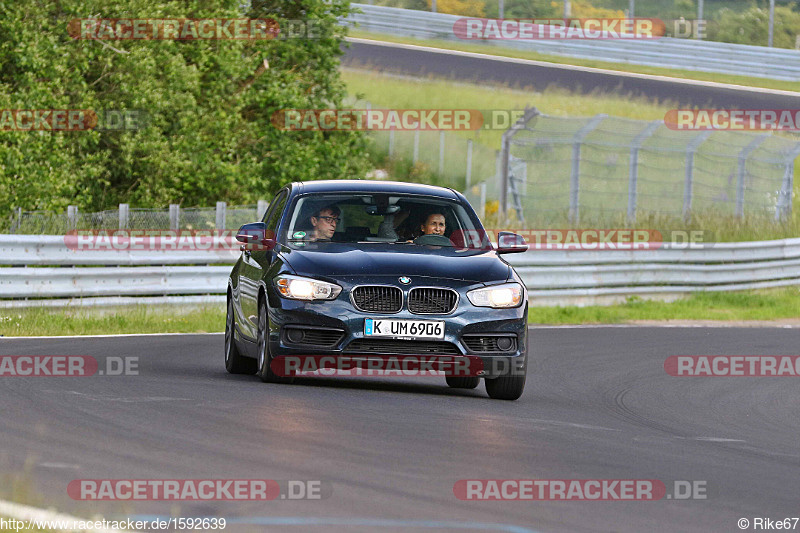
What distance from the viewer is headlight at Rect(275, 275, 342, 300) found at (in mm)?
10336

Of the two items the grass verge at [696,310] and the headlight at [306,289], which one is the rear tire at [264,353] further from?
the grass verge at [696,310]

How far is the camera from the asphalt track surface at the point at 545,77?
4297 cm

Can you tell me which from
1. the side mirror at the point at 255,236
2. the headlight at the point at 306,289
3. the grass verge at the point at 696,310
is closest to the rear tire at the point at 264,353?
the headlight at the point at 306,289

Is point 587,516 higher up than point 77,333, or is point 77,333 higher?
point 587,516

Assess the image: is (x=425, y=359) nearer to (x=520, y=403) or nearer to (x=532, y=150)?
(x=520, y=403)

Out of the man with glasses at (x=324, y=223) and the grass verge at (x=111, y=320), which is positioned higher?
the man with glasses at (x=324, y=223)

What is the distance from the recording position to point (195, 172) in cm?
2769

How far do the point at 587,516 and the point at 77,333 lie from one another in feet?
35.3

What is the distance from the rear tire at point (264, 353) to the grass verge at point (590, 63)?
3583cm

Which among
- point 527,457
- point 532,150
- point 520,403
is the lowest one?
point 532,150

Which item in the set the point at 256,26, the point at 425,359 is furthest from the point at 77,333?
the point at 256,26

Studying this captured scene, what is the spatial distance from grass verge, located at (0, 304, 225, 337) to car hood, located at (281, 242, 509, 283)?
18.4 feet

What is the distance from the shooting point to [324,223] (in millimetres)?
11430

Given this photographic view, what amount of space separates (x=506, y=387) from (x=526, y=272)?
11571 millimetres
